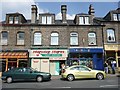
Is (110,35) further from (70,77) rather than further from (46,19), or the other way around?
(70,77)

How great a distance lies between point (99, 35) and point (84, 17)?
333cm

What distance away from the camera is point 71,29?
26.8m

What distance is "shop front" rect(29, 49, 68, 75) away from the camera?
Result: 2592cm

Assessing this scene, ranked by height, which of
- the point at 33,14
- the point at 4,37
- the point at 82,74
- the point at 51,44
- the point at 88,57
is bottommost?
the point at 82,74

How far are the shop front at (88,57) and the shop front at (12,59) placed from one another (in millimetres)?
5861

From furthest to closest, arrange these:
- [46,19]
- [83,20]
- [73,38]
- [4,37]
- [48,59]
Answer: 1. [46,19]
2. [83,20]
3. [4,37]
4. [73,38]
5. [48,59]

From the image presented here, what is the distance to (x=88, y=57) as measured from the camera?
26344 millimetres

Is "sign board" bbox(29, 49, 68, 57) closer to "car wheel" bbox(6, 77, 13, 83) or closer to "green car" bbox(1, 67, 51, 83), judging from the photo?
"green car" bbox(1, 67, 51, 83)

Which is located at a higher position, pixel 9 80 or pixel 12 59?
pixel 12 59

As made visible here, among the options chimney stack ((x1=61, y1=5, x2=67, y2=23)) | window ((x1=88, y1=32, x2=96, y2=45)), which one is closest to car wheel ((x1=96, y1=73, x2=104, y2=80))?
window ((x1=88, y1=32, x2=96, y2=45))

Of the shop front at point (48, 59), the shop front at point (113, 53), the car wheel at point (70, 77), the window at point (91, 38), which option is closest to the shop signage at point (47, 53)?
the shop front at point (48, 59)

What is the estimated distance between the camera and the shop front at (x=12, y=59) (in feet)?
84.9

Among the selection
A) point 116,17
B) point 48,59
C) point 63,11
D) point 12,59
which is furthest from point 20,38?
point 116,17

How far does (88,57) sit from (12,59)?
32.7 feet
